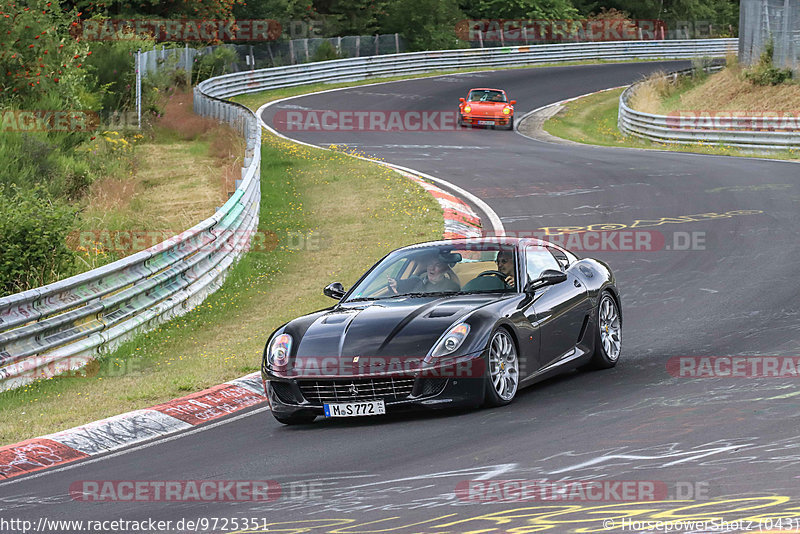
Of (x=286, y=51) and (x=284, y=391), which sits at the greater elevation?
(x=286, y=51)

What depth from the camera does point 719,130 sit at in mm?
31875

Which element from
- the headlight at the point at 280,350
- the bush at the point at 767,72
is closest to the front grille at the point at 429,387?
the headlight at the point at 280,350

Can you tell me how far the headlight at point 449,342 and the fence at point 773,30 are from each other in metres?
30.9

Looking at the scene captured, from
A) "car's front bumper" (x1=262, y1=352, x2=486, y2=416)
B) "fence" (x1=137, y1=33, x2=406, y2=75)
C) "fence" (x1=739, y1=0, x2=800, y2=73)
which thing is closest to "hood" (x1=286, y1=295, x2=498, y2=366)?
"car's front bumper" (x1=262, y1=352, x2=486, y2=416)

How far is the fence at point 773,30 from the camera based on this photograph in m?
36.3

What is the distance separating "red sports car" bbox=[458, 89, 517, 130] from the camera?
Result: 125 ft

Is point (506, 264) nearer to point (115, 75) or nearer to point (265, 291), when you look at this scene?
point (265, 291)

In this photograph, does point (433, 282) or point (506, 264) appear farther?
point (506, 264)

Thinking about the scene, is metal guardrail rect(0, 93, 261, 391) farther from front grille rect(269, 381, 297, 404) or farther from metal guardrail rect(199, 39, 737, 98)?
metal guardrail rect(199, 39, 737, 98)

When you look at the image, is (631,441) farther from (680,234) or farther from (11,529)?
(680,234)

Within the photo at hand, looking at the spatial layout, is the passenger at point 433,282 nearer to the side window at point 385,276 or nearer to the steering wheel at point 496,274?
the side window at point 385,276

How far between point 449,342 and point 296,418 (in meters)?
1.30

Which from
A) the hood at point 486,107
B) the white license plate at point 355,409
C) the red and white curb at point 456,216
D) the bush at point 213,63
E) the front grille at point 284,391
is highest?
the bush at point 213,63

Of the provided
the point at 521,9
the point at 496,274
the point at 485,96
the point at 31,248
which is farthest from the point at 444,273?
the point at 521,9
